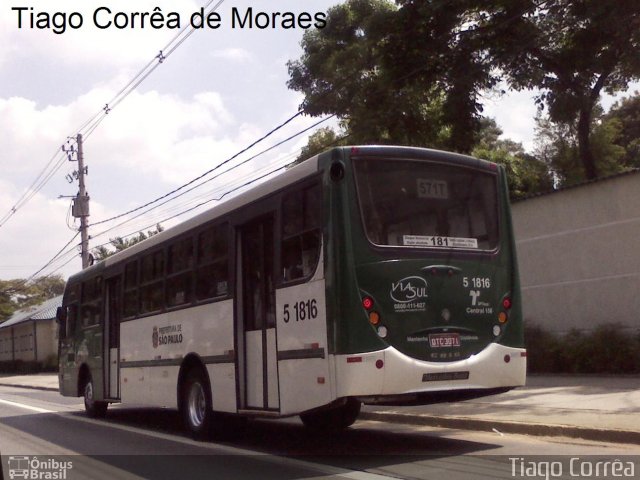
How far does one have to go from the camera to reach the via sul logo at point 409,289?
29.9ft

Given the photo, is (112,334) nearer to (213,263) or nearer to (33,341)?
(213,263)

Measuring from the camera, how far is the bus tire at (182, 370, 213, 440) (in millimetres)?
11891

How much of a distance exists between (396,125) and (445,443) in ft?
34.0

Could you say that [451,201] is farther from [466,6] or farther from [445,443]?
[466,6]

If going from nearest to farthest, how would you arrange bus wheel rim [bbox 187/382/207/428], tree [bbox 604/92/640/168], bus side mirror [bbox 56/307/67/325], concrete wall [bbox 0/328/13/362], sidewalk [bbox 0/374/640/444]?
sidewalk [bbox 0/374/640/444]
bus wheel rim [bbox 187/382/207/428]
bus side mirror [bbox 56/307/67/325]
tree [bbox 604/92/640/168]
concrete wall [bbox 0/328/13/362]

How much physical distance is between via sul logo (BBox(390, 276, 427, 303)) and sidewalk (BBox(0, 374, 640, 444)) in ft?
8.41

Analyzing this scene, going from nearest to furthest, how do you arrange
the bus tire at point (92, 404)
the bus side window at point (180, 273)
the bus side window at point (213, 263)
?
the bus side window at point (213, 263) → the bus side window at point (180, 273) → the bus tire at point (92, 404)

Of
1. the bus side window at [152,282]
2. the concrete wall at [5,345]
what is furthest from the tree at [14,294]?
the bus side window at [152,282]

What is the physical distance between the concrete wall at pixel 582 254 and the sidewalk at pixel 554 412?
2.30 metres

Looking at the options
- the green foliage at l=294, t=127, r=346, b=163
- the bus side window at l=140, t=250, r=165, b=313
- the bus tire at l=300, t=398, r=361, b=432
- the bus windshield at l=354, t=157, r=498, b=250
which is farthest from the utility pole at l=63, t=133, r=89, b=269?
the bus windshield at l=354, t=157, r=498, b=250

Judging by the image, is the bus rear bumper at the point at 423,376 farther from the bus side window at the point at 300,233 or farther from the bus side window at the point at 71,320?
the bus side window at the point at 71,320

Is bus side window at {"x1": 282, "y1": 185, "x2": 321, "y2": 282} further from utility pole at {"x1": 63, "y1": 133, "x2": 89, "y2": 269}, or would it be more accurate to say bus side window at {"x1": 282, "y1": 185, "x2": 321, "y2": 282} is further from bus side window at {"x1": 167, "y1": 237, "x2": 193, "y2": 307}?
utility pole at {"x1": 63, "y1": 133, "x2": 89, "y2": 269}

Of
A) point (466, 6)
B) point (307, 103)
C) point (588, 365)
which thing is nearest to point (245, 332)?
point (588, 365)

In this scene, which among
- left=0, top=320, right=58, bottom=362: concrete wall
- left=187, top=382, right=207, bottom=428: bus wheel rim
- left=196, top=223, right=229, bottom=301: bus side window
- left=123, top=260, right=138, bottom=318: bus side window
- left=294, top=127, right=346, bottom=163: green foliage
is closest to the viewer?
left=196, top=223, right=229, bottom=301: bus side window
